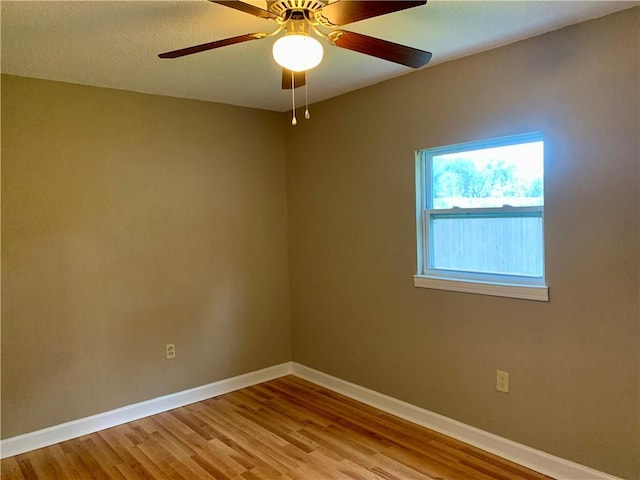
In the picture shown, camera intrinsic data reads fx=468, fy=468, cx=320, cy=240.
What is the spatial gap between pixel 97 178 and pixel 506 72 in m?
2.73

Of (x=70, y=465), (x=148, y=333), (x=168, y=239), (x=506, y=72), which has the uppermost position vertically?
(x=506, y=72)

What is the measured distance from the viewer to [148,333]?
350 cm

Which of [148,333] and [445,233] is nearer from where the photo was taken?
[445,233]

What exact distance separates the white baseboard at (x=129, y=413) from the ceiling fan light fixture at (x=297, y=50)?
2.84 metres

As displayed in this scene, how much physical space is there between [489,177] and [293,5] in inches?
66.4

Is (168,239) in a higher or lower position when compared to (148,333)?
higher

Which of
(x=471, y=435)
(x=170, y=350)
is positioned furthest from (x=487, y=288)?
(x=170, y=350)

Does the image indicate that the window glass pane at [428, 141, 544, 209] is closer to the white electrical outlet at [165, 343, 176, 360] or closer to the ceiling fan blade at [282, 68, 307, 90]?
the ceiling fan blade at [282, 68, 307, 90]

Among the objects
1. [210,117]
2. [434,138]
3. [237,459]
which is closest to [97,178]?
[210,117]

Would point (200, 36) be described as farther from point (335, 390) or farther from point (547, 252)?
point (335, 390)

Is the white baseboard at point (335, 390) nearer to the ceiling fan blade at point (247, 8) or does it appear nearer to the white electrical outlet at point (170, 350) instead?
the white electrical outlet at point (170, 350)

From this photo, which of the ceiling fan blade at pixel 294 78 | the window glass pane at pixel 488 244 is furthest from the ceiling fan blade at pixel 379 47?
the window glass pane at pixel 488 244

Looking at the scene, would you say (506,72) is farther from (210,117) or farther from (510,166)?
(210,117)

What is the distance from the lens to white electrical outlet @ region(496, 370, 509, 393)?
274 centimetres
